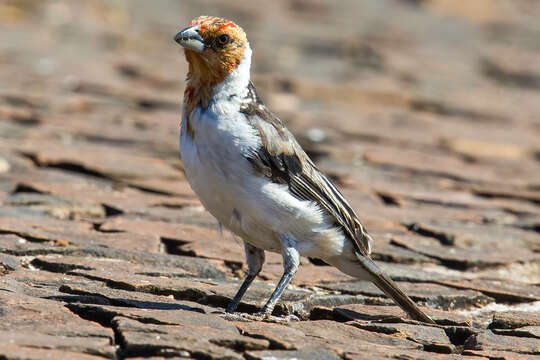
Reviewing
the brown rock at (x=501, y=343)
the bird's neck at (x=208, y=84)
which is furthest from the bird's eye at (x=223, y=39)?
the brown rock at (x=501, y=343)

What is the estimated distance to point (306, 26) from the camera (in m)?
13.1

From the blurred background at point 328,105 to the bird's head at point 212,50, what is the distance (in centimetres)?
153

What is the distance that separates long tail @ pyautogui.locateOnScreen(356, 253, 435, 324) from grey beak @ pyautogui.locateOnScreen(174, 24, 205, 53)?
3.73 ft

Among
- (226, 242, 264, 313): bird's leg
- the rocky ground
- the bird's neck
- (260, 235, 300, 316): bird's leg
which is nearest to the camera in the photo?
the rocky ground

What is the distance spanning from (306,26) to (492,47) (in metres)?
2.51

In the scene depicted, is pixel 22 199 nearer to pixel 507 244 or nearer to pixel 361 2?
pixel 507 244

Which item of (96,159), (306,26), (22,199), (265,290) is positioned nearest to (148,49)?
(306,26)

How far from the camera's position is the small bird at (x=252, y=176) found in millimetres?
3975

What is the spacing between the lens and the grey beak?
4.14 meters

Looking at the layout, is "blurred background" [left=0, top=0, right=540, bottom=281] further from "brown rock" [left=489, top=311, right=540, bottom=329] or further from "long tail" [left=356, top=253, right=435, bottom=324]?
"brown rock" [left=489, top=311, right=540, bottom=329]

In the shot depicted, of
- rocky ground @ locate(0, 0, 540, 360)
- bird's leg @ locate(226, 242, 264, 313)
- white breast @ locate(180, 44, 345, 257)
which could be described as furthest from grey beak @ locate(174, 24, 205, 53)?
rocky ground @ locate(0, 0, 540, 360)

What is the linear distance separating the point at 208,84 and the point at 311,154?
11.4ft

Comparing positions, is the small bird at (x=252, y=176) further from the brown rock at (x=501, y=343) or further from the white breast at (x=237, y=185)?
the brown rock at (x=501, y=343)

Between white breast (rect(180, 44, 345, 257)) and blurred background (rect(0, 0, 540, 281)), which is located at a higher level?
white breast (rect(180, 44, 345, 257))
